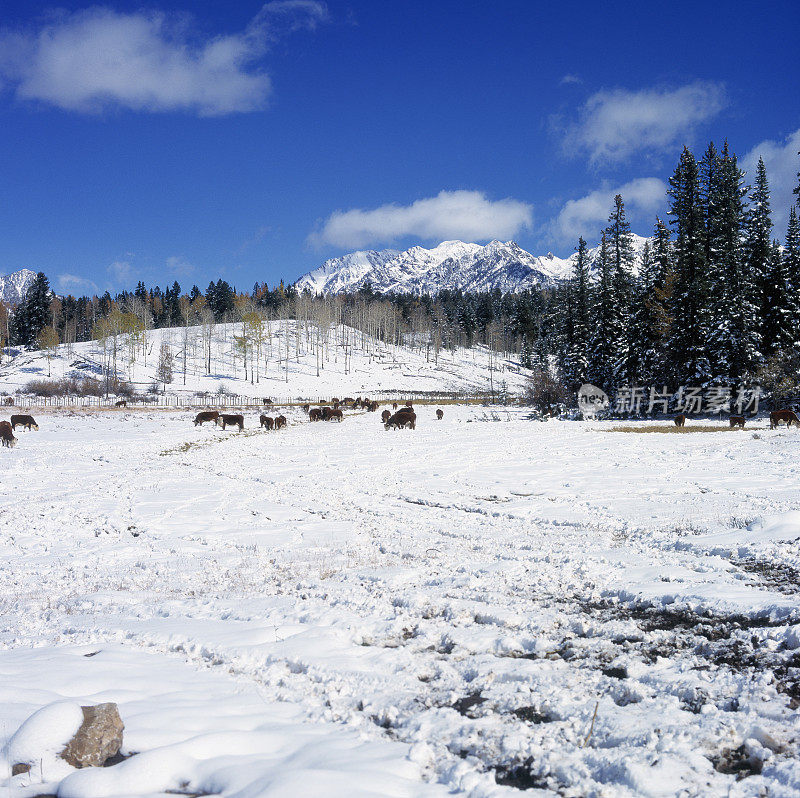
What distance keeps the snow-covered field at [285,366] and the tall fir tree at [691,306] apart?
4757cm

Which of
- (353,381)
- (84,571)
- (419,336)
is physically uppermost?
(419,336)

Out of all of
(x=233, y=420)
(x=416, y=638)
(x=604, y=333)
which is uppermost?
(x=604, y=333)

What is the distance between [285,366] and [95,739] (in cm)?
9946

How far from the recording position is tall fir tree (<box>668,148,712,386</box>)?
39625mm

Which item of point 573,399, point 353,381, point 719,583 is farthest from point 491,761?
point 353,381

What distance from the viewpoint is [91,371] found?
8925 cm

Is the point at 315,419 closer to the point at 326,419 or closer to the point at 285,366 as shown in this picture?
the point at 326,419

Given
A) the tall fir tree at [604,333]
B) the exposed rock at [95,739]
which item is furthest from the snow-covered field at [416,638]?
the tall fir tree at [604,333]

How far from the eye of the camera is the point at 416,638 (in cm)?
559

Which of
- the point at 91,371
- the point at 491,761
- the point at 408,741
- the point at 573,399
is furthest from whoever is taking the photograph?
the point at 91,371

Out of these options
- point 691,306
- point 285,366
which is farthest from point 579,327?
point 285,366

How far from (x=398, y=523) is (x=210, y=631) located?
559cm

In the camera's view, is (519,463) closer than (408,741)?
No

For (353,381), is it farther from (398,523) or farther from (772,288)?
(398,523)
